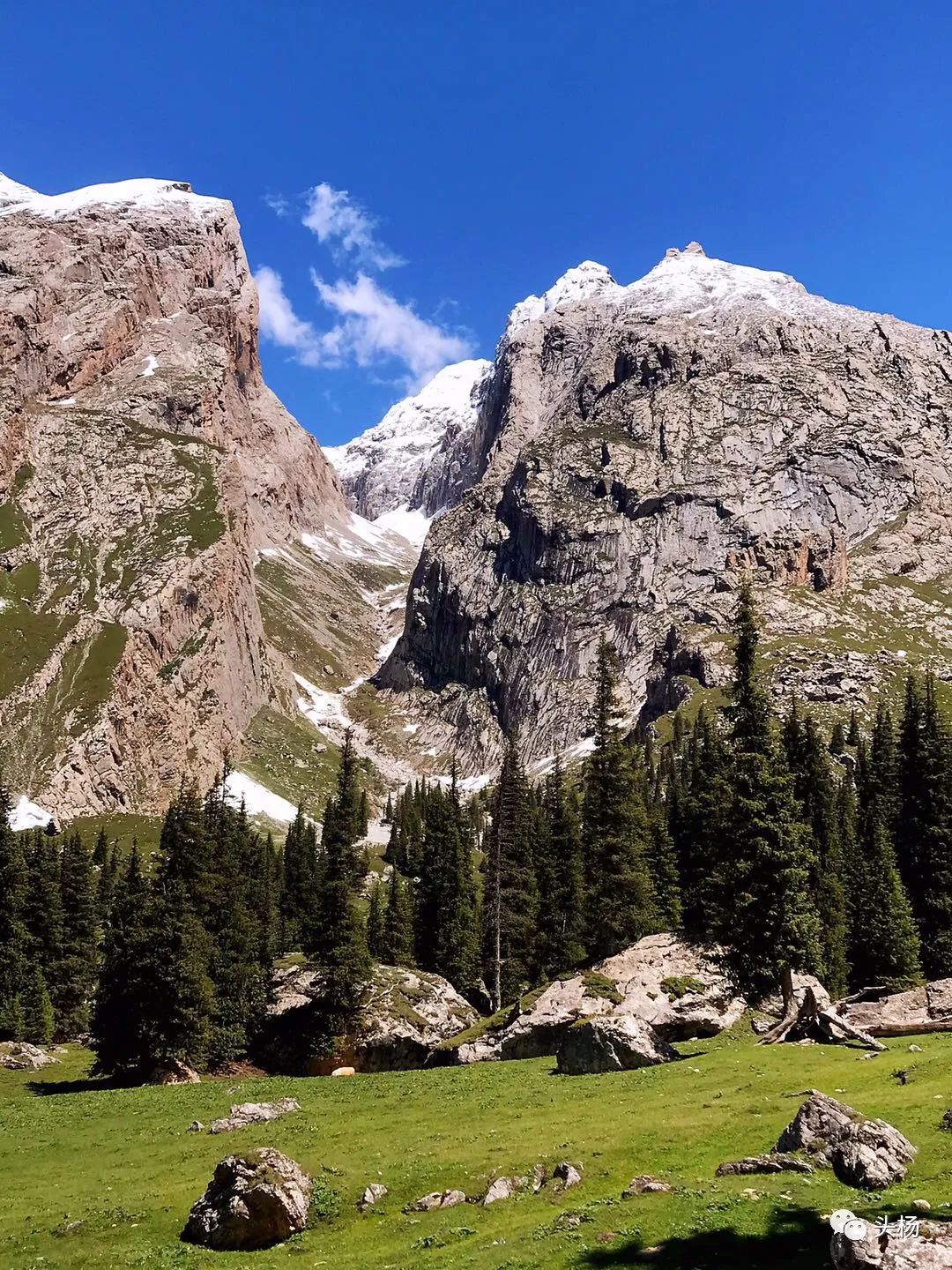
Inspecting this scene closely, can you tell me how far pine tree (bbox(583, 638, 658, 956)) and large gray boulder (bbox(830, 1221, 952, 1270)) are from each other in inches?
1914

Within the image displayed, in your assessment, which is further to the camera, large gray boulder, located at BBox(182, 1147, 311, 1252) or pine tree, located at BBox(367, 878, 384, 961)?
pine tree, located at BBox(367, 878, 384, 961)

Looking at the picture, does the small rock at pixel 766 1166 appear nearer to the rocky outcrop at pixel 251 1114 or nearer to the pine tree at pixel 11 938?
the rocky outcrop at pixel 251 1114

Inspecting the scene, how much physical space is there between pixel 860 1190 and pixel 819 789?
69239mm

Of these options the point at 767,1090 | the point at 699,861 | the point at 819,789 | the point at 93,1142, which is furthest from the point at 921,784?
the point at 93,1142

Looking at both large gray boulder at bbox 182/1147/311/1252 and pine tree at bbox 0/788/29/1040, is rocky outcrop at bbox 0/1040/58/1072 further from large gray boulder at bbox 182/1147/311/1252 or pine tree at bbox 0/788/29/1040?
large gray boulder at bbox 182/1147/311/1252

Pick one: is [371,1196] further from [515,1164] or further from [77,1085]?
[77,1085]

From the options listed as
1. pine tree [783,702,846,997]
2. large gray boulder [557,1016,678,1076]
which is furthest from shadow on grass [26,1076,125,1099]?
pine tree [783,702,846,997]

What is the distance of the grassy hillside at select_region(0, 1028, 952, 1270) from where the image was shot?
1664cm

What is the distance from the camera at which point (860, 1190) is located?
56.9 feet

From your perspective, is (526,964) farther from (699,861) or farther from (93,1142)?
(93,1142)

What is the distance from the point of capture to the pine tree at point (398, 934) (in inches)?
3132

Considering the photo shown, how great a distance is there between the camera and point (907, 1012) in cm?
3928

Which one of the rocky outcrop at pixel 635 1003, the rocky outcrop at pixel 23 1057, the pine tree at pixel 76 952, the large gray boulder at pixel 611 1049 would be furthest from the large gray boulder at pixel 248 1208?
the pine tree at pixel 76 952

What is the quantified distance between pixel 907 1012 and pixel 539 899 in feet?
134
